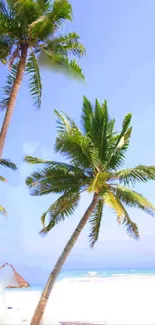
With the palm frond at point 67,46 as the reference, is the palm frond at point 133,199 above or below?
below

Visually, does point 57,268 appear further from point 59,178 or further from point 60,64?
point 60,64

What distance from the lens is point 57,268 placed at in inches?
449

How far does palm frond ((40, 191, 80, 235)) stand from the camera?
12.6m

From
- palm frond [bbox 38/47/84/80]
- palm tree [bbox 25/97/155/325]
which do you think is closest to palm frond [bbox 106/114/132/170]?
palm tree [bbox 25/97/155/325]

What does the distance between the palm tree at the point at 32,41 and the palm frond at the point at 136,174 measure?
11.9ft

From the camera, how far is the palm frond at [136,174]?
12383 millimetres

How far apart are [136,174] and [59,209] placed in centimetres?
291

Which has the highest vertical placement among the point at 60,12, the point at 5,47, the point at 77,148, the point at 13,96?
the point at 60,12

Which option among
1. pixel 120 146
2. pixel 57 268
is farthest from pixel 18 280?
pixel 120 146

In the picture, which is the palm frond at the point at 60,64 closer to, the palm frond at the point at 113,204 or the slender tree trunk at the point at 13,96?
the slender tree trunk at the point at 13,96

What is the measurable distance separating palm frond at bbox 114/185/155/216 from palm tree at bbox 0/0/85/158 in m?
3.97

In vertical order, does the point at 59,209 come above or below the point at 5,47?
below

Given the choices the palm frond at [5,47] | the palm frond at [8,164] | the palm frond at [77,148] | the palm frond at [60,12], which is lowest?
the palm frond at [8,164]

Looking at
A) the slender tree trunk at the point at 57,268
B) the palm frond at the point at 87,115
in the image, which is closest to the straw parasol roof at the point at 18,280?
the slender tree trunk at the point at 57,268
